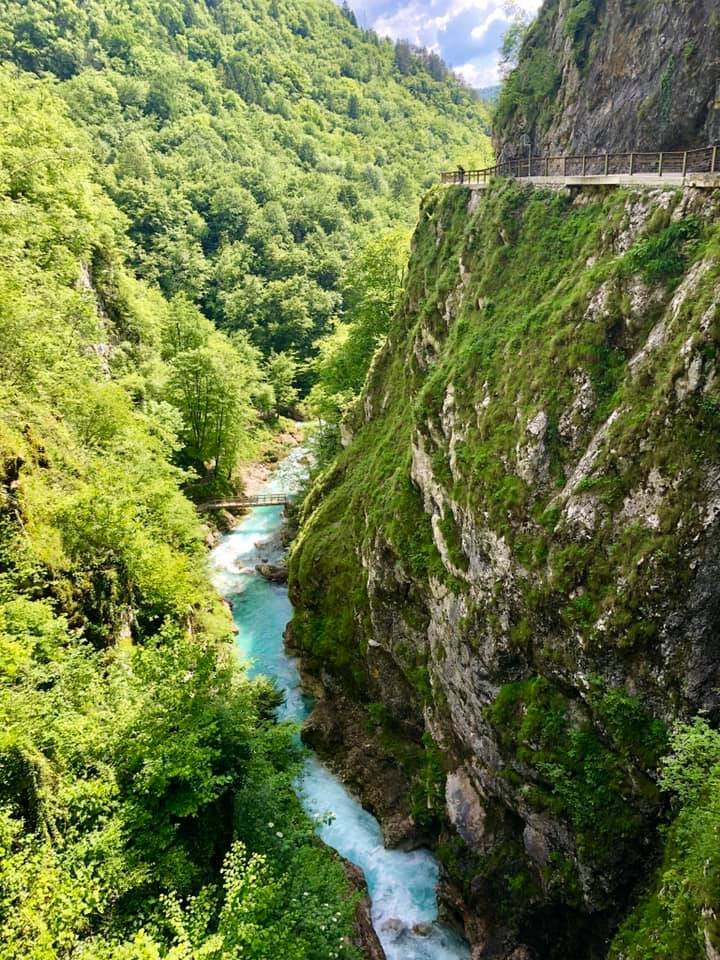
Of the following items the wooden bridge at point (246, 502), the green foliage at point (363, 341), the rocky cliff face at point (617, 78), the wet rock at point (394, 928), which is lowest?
the wet rock at point (394, 928)

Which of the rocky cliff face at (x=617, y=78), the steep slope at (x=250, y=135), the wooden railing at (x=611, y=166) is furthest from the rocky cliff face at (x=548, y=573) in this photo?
the steep slope at (x=250, y=135)

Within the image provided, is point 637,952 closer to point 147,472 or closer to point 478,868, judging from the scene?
point 478,868

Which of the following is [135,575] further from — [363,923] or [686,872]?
[686,872]

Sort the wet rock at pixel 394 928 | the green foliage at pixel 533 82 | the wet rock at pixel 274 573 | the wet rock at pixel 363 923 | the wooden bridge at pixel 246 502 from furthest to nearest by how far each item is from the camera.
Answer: the wooden bridge at pixel 246 502
the wet rock at pixel 274 573
the green foliage at pixel 533 82
the wet rock at pixel 394 928
the wet rock at pixel 363 923

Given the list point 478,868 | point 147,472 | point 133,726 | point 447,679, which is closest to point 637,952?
point 478,868

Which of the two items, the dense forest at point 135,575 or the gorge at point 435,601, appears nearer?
the dense forest at point 135,575

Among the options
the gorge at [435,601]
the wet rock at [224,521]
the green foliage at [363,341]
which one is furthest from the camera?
the green foliage at [363,341]

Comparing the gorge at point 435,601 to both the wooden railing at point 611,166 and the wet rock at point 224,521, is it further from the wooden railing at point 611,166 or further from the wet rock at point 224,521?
the wet rock at point 224,521
